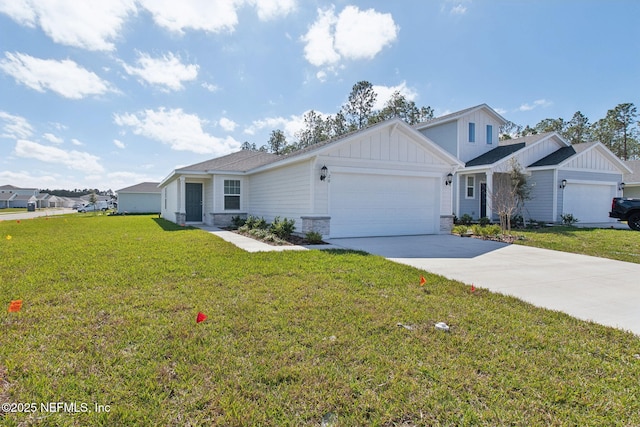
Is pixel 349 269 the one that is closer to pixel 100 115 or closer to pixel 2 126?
pixel 100 115

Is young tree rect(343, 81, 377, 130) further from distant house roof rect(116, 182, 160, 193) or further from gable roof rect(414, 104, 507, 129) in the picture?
distant house roof rect(116, 182, 160, 193)

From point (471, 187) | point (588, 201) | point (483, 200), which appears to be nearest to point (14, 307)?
point (471, 187)

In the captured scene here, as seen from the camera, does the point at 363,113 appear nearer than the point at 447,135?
No

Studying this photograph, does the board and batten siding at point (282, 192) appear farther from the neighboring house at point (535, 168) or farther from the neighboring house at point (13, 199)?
the neighboring house at point (13, 199)

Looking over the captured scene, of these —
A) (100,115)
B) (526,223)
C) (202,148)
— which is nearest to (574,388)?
(526,223)

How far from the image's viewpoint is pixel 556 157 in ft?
54.6

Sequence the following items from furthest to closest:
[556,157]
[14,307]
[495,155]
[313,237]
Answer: [495,155]
[556,157]
[313,237]
[14,307]

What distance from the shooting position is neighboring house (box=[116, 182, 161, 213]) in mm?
33362

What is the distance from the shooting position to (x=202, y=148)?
2791 cm

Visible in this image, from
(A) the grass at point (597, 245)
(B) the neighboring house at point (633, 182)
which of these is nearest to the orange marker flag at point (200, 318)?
(A) the grass at point (597, 245)

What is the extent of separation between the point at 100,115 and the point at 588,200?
24.1 m

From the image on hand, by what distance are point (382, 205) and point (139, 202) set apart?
30827 mm

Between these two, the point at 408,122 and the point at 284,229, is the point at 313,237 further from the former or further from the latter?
the point at 408,122

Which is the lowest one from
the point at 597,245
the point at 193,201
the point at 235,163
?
the point at 597,245
